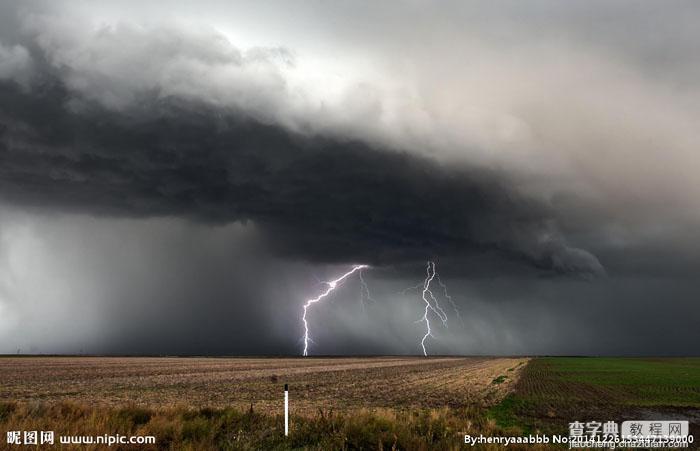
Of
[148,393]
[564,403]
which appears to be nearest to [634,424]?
[564,403]

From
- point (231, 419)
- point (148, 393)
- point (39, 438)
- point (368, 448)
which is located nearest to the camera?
point (39, 438)

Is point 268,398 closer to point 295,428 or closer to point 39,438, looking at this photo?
point 295,428

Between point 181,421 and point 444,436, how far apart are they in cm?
681

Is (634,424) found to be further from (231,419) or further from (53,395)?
(53,395)

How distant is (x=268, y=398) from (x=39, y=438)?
20.7m

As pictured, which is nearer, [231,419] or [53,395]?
[231,419]

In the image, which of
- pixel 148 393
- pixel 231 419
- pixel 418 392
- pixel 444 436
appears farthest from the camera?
pixel 418 392

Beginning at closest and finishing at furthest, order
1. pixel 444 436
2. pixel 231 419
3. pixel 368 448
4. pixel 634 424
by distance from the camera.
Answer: pixel 368 448, pixel 444 436, pixel 231 419, pixel 634 424

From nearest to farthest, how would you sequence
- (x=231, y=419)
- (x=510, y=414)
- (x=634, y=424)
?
(x=231, y=419)
(x=634, y=424)
(x=510, y=414)

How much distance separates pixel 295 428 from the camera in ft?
41.7

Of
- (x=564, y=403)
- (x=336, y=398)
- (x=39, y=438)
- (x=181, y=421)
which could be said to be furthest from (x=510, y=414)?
(x=39, y=438)

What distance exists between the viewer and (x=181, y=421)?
12.8 m

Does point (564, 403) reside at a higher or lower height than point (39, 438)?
lower

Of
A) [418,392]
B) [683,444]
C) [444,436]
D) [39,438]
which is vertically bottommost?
[418,392]
